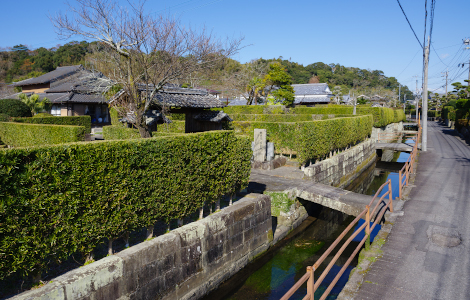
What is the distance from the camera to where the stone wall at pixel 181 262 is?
16.1 ft

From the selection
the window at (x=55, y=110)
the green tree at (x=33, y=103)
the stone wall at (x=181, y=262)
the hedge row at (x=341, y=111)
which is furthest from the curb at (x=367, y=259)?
the window at (x=55, y=110)

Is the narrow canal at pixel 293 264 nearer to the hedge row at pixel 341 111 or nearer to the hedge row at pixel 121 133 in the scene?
the hedge row at pixel 121 133

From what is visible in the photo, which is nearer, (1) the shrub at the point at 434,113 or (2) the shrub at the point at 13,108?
(2) the shrub at the point at 13,108

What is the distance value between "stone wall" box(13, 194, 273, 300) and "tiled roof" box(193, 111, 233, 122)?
9252mm

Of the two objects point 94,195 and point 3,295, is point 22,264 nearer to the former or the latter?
point 3,295

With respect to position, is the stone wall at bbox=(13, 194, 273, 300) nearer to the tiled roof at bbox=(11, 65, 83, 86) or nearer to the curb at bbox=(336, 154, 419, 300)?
the curb at bbox=(336, 154, 419, 300)

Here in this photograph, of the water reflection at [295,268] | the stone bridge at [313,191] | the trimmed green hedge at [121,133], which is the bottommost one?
the water reflection at [295,268]

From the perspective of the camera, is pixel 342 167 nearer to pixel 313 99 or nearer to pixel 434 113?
pixel 313 99

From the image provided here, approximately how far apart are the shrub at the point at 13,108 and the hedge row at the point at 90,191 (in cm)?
2574

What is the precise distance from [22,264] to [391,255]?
683cm

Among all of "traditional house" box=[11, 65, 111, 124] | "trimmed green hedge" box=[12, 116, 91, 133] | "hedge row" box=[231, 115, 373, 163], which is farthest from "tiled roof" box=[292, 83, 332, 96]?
"trimmed green hedge" box=[12, 116, 91, 133]

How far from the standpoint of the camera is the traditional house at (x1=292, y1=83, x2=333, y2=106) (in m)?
59.2

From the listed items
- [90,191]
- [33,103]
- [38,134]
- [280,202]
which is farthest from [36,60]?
[90,191]

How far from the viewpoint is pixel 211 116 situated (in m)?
18.3
